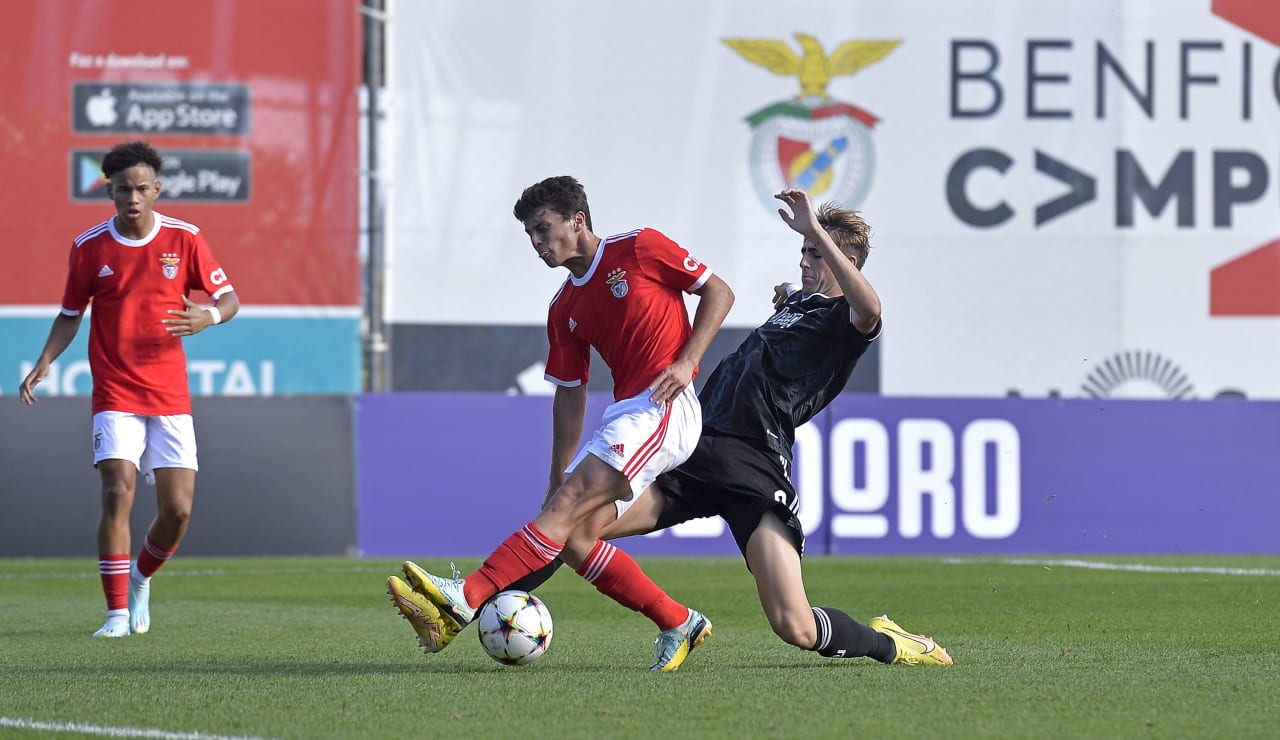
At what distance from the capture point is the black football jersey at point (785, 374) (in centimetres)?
598

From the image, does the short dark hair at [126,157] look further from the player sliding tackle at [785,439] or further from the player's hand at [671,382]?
the player's hand at [671,382]

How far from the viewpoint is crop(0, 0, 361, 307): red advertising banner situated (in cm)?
1395

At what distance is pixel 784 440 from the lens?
6.05m

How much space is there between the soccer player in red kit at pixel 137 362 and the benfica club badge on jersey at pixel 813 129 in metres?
7.87

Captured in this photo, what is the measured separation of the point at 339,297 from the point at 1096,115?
6.46 metres

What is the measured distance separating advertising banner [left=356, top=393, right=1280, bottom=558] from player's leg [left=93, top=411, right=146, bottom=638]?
4956mm

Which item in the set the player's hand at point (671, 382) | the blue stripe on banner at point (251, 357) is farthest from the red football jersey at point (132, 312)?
the blue stripe on banner at point (251, 357)

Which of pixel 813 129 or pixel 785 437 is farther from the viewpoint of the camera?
pixel 813 129

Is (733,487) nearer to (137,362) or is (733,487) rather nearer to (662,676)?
(662,676)

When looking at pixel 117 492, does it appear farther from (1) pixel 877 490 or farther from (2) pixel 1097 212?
(2) pixel 1097 212

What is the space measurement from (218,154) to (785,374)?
29.8 feet

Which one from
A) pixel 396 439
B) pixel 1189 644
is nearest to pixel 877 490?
pixel 396 439

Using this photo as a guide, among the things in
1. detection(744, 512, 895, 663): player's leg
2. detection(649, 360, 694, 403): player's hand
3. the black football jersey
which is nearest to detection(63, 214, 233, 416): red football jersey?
the black football jersey

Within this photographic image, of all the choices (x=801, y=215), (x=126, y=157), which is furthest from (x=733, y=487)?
(x=126, y=157)
